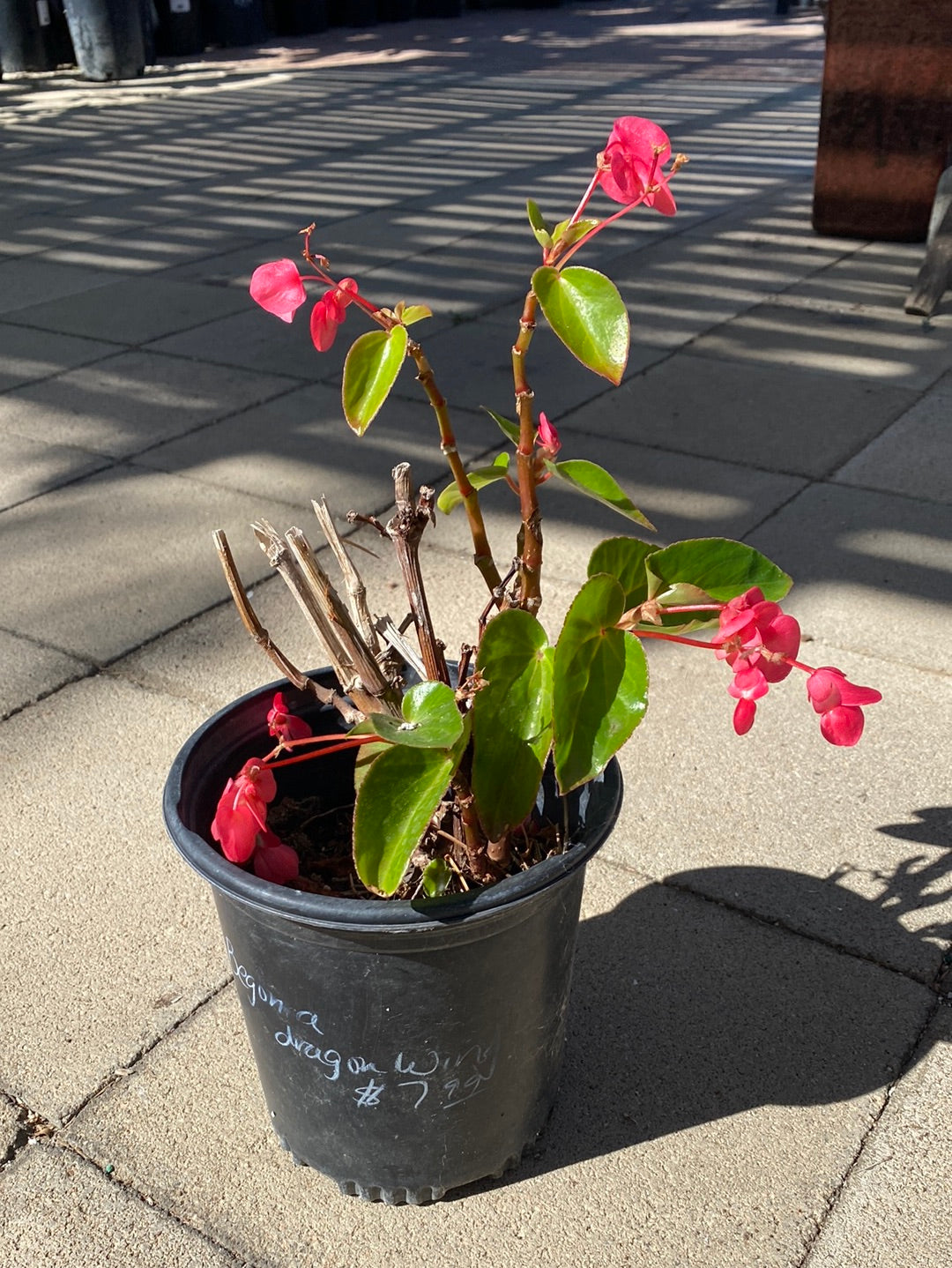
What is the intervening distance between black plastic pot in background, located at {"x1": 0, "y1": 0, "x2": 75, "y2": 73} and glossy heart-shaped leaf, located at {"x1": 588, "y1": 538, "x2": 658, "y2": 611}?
14.6m

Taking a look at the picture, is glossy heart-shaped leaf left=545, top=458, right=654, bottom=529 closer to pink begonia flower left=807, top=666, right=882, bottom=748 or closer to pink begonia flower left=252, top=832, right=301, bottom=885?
pink begonia flower left=807, top=666, right=882, bottom=748

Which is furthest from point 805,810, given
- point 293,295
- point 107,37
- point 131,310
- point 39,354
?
point 107,37

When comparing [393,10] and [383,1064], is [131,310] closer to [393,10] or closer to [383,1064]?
[383,1064]

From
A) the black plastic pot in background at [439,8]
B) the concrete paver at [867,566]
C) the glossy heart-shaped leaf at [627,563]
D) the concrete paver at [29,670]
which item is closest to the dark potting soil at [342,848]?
the glossy heart-shaped leaf at [627,563]

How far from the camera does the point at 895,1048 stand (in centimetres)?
204

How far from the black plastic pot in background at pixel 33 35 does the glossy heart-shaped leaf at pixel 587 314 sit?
1455 centimetres

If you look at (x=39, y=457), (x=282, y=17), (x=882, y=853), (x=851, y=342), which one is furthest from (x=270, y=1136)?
(x=282, y=17)

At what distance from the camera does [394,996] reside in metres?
1.59

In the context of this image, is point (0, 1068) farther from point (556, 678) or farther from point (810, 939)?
point (810, 939)

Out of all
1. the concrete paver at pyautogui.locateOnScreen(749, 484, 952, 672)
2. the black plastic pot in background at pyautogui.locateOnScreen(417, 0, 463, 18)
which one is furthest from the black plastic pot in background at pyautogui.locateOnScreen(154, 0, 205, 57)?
the concrete paver at pyautogui.locateOnScreen(749, 484, 952, 672)

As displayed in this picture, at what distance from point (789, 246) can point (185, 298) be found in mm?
3197

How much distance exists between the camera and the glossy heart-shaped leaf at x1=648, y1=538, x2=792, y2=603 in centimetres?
146

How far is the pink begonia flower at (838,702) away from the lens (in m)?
1.31

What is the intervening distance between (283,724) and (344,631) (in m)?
0.16
